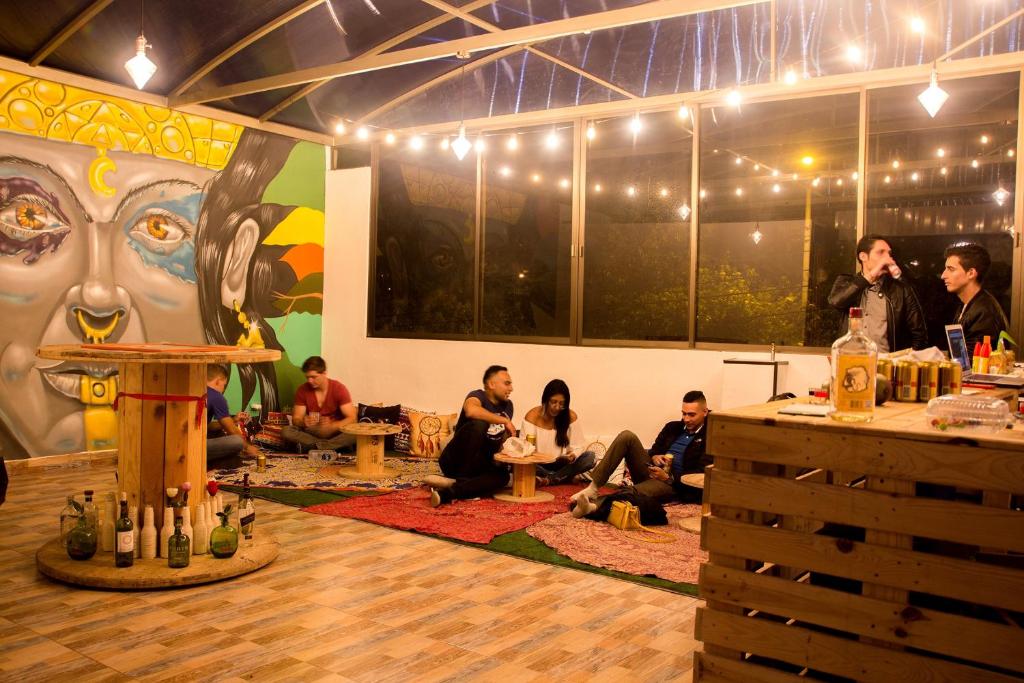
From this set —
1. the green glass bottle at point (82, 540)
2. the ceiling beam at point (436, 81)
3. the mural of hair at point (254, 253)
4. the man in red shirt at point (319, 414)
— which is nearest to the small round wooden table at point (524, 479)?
the man in red shirt at point (319, 414)

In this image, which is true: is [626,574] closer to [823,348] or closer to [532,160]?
[823,348]

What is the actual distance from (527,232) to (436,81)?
1748 millimetres

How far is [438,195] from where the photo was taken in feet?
30.4

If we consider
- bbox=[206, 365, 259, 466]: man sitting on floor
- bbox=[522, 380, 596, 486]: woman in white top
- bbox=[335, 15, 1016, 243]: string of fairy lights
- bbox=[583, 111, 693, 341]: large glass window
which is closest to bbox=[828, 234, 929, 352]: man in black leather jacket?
bbox=[335, 15, 1016, 243]: string of fairy lights

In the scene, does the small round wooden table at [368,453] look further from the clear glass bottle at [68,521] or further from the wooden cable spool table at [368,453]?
the clear glass bottle at [68,521]

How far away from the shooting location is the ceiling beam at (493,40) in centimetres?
527

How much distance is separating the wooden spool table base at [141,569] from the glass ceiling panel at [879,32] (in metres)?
5.36

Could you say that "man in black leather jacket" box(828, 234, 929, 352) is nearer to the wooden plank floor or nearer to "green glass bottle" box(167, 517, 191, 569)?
the wooden plank floor

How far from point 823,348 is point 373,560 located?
411cm

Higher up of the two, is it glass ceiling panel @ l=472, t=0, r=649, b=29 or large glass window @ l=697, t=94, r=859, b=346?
glass ceiling panel @ l=472, t=0, r=649, b=29

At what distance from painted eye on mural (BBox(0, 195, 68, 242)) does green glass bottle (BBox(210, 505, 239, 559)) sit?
3.96 m

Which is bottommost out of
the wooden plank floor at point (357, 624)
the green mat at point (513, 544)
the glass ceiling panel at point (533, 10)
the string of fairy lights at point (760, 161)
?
the wooden plank floor at point (357, 624)

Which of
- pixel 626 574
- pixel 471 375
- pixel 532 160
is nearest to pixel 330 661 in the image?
pixel 626 574

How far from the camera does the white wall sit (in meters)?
7.55
